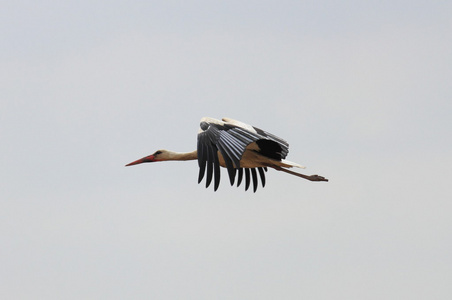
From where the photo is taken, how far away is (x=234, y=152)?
90.2ft

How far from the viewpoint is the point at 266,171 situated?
33.0 meters

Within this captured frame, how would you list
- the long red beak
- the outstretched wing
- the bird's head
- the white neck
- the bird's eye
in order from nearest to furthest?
the outstretched wing < the bird's eye < the white neck < the bird's head < the long red beak

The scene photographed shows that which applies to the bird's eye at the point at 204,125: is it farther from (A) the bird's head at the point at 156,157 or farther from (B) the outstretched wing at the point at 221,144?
(A) the bird's head at the point at 156,157

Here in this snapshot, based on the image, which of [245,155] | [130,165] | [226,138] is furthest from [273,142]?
[130,165]

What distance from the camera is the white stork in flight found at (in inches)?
1075

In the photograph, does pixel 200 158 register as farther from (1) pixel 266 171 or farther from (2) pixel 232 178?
(1) pixel 266 171

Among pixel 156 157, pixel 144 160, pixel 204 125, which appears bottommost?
pixel 144 160

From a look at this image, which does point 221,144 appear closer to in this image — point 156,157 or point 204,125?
point 204,125

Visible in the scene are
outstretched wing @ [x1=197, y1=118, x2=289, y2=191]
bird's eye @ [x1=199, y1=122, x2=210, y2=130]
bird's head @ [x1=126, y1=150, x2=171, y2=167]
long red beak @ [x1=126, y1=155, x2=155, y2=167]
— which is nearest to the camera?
outstretched wing @ [x1=197, y1=118, x2=289, y2=191]

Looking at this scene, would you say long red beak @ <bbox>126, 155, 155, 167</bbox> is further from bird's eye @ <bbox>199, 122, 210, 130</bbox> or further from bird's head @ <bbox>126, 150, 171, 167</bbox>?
bird's eye @ <bbox>199, 122, 210, 130</bbox>

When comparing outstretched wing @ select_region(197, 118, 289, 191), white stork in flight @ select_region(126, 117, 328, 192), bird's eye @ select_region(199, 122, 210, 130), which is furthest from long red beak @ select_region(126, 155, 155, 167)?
bird's eye @ select_region(199, 122, 210, 130)

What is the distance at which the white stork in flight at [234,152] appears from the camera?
89.6 feet

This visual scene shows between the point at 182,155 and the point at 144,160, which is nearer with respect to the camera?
the point at 182,155

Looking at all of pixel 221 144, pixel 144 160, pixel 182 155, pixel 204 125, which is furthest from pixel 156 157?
pixel 221 144
